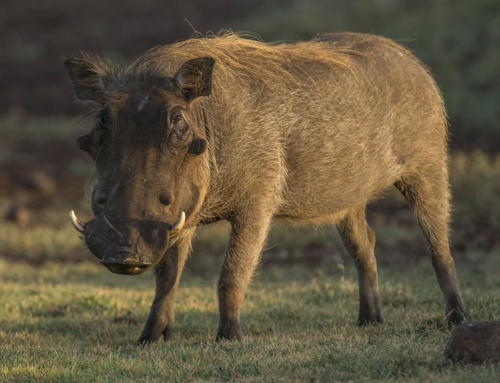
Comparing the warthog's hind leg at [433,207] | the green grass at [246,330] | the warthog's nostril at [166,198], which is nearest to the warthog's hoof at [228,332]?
the green grass at [246,330]

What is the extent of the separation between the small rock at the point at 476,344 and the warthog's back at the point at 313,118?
1.59 metres

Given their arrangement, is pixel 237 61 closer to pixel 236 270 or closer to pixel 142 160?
pixel 142 160

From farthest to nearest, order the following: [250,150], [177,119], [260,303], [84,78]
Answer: [260,303] → [250,150] → [84,78] → [177,119]

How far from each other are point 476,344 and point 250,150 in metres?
1.84

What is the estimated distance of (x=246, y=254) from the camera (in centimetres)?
444

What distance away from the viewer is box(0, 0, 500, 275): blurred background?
8.78 m

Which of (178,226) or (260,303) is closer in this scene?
(178,226)

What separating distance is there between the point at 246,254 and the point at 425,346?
127cm

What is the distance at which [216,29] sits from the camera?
22422mm

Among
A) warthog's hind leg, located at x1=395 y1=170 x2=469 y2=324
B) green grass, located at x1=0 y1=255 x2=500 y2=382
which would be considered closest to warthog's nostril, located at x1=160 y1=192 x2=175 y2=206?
green grass, located at x1=0 y1=255 x2=500 y2=382

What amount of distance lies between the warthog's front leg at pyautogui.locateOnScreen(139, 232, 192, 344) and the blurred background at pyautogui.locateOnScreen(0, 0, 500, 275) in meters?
0.73

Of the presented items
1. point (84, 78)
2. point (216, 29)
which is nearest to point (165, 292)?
point (84, 78)

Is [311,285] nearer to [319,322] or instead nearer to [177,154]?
[319,322]

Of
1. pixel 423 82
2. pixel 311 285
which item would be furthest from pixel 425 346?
pixel 311 285
